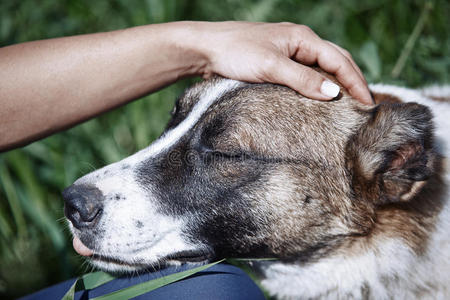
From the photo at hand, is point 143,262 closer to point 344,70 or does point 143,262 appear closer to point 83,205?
point 83,205

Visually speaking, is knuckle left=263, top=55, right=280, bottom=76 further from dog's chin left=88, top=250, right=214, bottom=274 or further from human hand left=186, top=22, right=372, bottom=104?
dog's chin left=88, top=250, right=214, bottom=274

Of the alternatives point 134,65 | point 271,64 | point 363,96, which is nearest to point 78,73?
point 134,65

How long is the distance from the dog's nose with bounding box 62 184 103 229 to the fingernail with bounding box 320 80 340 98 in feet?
3.73

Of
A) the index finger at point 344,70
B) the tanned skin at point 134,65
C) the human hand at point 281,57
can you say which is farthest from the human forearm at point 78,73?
the index finger at point 344,70

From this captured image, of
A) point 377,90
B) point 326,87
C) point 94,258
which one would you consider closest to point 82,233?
point 94,258

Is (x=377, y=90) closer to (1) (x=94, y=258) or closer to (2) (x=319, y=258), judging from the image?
(2) (x=319, y=258)

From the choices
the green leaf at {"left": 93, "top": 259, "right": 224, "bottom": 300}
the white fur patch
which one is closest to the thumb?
the white fur patch

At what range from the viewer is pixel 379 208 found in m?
2.09

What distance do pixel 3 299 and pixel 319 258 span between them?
202cm

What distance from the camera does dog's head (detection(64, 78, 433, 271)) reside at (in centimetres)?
194

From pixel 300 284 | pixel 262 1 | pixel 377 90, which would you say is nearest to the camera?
pixel 300 284

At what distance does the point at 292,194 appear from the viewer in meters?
2.06

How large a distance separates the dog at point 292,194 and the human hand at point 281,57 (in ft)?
0.26

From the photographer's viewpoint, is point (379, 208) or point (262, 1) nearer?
point (379, 208)
